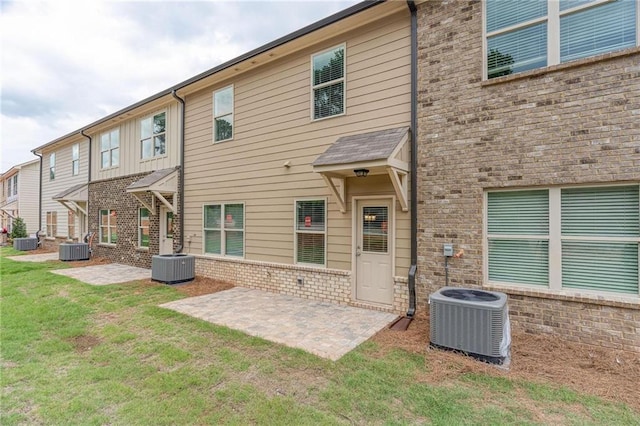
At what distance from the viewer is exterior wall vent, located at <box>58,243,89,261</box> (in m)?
13.0

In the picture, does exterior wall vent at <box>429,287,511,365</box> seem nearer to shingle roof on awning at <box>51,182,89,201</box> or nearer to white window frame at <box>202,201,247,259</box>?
white window frame at <box>202,201,247,259</box>

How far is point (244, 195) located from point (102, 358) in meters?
5.07

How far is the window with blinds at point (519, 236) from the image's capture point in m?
4.57

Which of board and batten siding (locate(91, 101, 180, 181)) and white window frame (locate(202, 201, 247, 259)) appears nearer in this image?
white window frame (locate(202, 201, 247, 259))

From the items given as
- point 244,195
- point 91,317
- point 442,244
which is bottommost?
point 91,317

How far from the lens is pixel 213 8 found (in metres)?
10.3

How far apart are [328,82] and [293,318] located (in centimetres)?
512

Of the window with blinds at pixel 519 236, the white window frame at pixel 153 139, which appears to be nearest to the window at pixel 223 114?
the white window frame at pixel 153 139

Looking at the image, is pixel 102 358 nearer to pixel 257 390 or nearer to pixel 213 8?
pixel 257 390

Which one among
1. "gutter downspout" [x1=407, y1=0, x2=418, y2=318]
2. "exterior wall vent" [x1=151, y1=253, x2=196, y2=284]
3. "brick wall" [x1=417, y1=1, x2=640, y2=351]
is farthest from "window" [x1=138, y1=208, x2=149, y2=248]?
"brick wall" [x1=417, y1=1, x2=640, y2=351]

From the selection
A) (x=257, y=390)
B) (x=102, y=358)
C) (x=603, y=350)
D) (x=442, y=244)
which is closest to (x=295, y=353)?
(x=257, y=390)

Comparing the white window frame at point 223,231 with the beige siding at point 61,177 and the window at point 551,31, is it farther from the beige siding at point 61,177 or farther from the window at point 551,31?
the beige siding at point 61,177

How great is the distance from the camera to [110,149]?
1334cm

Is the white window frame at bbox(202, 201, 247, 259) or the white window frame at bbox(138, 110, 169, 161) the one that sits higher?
the white window frame at bbox(138, 110, 169, 161)
